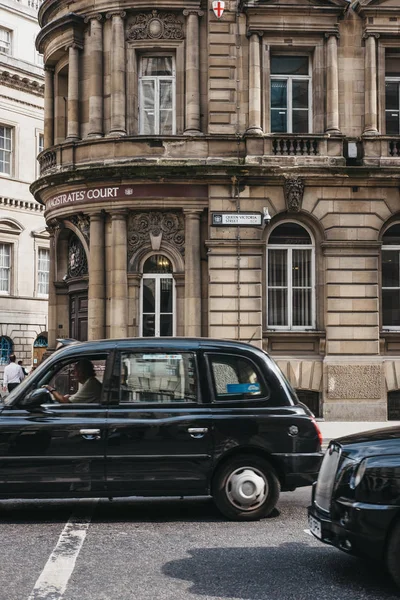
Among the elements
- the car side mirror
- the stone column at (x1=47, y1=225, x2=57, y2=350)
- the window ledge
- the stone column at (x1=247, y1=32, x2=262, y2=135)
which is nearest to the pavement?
the window ledge

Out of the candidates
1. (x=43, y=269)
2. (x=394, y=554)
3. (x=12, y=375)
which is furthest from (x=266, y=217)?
(x=43, y=269)

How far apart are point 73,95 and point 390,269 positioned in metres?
9.34

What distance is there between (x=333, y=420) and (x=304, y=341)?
6.71 feet

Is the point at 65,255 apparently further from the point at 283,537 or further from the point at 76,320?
the point at 283,537

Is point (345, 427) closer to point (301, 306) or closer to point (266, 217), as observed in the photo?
point (301, 306)

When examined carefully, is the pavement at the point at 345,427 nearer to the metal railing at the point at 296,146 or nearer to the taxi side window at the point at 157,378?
the metal railing at the point at 296,146

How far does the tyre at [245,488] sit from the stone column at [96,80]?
560 inches

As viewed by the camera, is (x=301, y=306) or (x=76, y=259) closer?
(x=301, y=306)

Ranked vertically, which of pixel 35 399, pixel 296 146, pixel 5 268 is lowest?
pixel 35 399

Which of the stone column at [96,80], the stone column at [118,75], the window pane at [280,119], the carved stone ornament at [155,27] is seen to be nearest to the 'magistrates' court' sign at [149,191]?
the stone column at [118,75]

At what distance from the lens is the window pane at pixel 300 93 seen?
21.7 m

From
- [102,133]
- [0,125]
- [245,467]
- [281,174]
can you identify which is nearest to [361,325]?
[281,174]

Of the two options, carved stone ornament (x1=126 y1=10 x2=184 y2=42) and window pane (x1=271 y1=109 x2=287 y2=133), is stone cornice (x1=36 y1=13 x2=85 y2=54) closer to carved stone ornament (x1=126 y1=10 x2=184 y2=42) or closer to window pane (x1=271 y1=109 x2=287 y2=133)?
carved stone ornament (x1=126 y1=10 x2=184 y2=42)

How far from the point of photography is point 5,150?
39.0m
